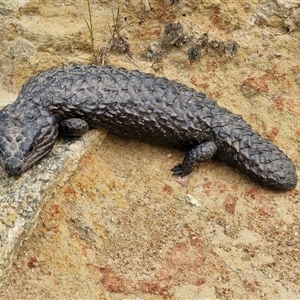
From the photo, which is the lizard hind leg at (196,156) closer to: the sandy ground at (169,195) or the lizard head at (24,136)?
the sandy ground at (169,195)

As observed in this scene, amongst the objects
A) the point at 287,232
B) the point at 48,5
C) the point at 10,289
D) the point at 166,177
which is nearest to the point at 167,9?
the point at 48,5

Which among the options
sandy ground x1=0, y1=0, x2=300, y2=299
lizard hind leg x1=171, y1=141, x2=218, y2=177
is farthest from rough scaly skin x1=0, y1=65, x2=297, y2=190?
sandy ground x1=0, y1=0, x2=300, y2=299

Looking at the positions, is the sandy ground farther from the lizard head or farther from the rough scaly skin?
the lizard head

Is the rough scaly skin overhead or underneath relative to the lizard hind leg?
overhead

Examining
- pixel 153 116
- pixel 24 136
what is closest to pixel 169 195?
pixel 153 116

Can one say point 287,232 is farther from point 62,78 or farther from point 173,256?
point 62,78

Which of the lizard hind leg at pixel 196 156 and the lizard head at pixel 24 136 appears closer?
the lizard head at pixel 24 136

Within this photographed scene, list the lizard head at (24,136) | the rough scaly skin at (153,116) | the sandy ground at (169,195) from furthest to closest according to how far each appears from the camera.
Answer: the rough scaly skin at (153,116) < the lizard head at (24,136) < the sandy ground at (169,195)

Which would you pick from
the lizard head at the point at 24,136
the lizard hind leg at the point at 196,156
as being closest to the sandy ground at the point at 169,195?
the lizard hind leg at the point at 196,156
